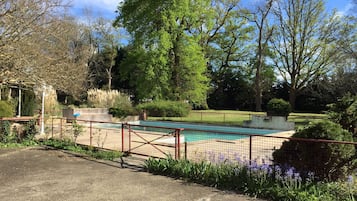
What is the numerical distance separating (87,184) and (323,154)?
397cm

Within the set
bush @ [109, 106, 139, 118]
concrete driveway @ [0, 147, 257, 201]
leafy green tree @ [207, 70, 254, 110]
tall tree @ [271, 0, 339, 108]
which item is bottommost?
concrete driveway @ [0, 147, 257, 201]

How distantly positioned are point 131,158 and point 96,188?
98.4 inches

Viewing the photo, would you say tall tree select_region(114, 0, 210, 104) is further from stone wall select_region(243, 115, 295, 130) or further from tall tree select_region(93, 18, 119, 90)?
stone wall select_region(243, 115, 295, 130)

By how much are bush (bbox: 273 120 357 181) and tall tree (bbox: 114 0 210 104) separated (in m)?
20.4

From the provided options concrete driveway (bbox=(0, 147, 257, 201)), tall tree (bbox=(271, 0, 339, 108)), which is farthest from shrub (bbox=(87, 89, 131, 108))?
tall tree (bbox=(271, 0, 339, 108))

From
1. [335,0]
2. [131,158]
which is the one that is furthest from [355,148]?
[335,0]

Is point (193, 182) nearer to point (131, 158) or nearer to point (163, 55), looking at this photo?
point (131, 158)

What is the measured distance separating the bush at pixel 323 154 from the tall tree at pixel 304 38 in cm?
2439

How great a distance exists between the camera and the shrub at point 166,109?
22.2m

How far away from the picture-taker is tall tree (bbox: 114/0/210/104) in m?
25.1

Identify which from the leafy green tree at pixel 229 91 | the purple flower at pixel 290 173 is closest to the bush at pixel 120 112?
the leafy green tree at pixel 229 91

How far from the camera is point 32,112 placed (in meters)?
16.6

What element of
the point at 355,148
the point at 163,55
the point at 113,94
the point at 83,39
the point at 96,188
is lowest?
the point at 96,188

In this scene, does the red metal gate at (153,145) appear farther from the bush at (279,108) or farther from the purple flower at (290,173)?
the bush at (279,108)
